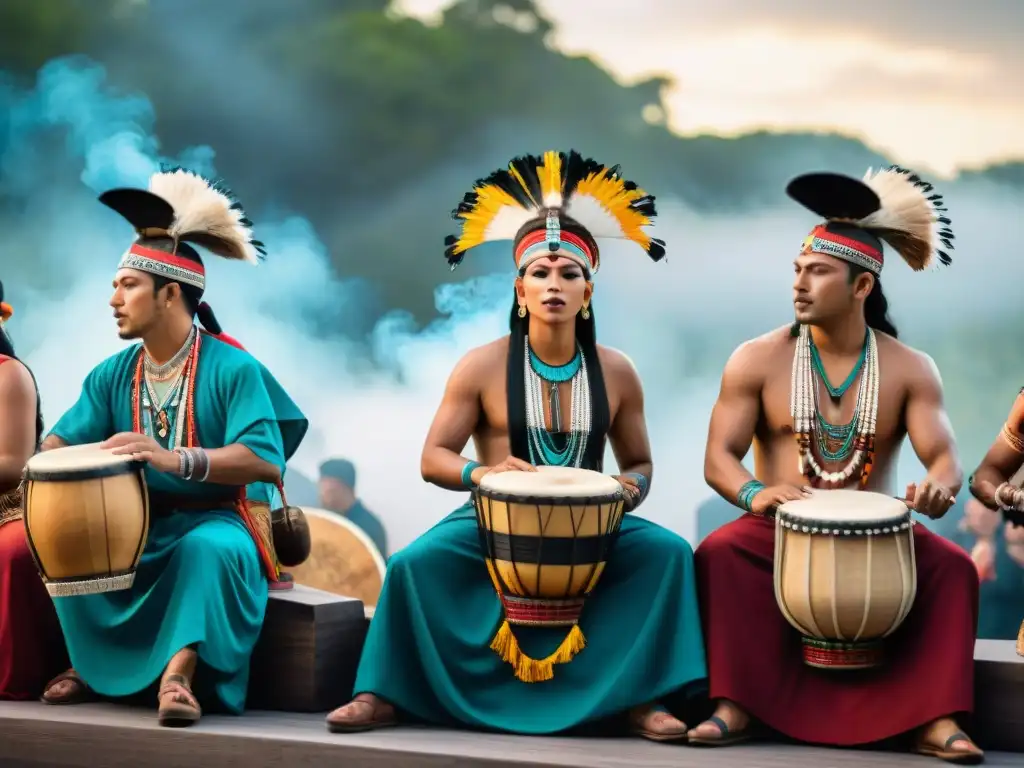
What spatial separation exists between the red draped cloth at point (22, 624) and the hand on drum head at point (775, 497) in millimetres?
2164

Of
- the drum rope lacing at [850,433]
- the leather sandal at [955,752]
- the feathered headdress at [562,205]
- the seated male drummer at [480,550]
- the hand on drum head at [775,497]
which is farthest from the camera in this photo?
the feathered headdress at [562,205]

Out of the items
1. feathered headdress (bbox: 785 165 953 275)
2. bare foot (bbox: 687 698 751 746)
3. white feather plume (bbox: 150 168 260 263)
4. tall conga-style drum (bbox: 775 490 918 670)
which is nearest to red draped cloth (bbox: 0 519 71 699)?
white feather plume (bbox: 150 168 260 263)

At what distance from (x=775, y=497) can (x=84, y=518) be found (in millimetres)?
1875

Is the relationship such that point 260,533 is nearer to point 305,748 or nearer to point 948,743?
point 305,748

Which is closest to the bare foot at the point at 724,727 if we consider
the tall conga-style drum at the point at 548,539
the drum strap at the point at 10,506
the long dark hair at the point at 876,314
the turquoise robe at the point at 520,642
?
the turquoise robe at the point at 520,642

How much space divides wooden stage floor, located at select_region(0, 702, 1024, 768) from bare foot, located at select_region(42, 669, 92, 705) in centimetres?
5

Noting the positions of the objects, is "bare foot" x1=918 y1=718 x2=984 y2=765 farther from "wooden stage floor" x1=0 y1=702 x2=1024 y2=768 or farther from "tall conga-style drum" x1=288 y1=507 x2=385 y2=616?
"tall conga-style drum" x1=288 y1=507 x2=385 y2=616

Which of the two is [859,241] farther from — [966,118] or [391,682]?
[966,118]

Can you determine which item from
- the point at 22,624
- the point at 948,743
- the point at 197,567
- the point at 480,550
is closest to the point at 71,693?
the point at 22,624

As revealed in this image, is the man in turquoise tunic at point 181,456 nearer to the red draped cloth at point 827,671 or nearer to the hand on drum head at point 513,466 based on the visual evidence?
the hand on drum head at point 513,466

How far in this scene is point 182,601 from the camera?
4.46 metres

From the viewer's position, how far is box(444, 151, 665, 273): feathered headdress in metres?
4.74

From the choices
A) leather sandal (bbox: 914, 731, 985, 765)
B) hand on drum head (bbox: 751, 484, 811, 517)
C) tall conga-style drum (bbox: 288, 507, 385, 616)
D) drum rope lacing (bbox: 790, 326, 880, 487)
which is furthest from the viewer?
tall conga-style drum (bbox: 288, 507, 385, 616)

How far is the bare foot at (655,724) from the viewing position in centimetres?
420
